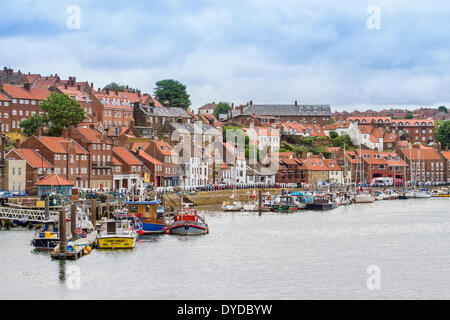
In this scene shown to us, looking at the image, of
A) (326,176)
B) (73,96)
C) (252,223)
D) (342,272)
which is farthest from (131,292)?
(326,176)

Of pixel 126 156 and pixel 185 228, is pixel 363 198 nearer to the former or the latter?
pixel 126 156

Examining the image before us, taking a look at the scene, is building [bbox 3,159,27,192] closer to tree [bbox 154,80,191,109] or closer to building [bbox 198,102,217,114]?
tree [bbox 154,80,191,109]

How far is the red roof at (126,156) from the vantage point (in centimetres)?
8794

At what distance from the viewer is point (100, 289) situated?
3603 cm

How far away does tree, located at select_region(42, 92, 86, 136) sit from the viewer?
9400cm

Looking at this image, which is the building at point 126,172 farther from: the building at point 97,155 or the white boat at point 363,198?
the white boat at point 363,198

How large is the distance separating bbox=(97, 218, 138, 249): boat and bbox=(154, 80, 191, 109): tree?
92615mm

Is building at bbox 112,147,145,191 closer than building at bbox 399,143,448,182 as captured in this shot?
Yes

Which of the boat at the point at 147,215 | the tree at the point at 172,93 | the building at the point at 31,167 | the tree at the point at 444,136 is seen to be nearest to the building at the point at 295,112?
the tree at the point at 172,93

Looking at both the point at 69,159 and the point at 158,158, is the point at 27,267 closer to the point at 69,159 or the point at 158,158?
the point at 69,159

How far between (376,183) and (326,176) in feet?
27.8

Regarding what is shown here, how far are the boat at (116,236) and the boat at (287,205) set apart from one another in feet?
117

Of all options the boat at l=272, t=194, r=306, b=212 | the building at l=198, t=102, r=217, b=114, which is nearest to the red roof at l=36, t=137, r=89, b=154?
the boat at l=272, t=194, r=306, b=212

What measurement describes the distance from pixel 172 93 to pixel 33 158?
68.2 m
